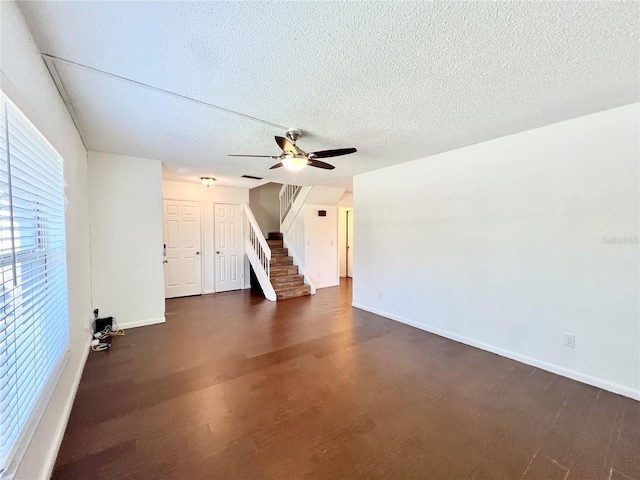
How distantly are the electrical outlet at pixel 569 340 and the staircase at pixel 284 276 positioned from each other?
4.42 m

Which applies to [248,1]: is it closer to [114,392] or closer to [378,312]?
[114,392]

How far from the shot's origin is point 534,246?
2.82 meters

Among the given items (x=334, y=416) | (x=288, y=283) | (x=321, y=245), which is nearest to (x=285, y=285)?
(x=288, y=283)

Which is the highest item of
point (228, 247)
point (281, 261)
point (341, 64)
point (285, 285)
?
point (341, 64)

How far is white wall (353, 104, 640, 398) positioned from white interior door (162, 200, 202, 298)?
441 cm

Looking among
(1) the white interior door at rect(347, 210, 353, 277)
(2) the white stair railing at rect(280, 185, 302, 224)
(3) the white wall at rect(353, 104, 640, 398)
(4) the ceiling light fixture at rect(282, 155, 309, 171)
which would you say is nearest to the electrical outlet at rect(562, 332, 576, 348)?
(3) the white wall at rect(353, 104, 640, 398)

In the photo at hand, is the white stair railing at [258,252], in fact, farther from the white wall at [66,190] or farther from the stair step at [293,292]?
the white wall at [66,190]

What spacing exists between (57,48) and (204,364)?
2.83m

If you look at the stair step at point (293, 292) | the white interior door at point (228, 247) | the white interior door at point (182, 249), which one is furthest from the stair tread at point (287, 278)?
the white interior door at point (182, 249)

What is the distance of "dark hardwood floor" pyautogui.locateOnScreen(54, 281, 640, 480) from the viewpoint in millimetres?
1633

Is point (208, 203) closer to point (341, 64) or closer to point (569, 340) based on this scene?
point (341, 64)

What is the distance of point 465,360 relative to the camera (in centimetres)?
299

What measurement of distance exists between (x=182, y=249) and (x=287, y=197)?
2.89 meters

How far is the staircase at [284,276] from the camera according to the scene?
5.86 metres
